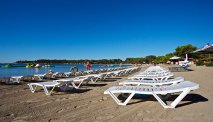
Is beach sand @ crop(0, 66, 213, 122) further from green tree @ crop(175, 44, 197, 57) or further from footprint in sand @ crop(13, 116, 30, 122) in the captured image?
green tree @ crop(175, 44, 197, 57)

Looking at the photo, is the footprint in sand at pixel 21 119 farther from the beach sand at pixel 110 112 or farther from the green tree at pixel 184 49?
the green tree at pixel 184 49

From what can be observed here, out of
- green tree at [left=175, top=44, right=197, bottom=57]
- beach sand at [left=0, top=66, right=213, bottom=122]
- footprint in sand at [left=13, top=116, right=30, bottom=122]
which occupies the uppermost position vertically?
green tree at [left=175, top=44, right=197, bottom=57]

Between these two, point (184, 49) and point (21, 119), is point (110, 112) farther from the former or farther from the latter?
point (184, 49)

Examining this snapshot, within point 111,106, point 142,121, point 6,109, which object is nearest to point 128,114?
point 142,121

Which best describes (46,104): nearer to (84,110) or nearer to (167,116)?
(84,110)

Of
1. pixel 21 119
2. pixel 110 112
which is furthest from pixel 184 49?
pixel 21 119

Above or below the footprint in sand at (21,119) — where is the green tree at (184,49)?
above

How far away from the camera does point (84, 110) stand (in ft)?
15.3

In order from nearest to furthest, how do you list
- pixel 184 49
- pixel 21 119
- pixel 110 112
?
pixel 21 119 → pixel 110 112 → pixel 184 49

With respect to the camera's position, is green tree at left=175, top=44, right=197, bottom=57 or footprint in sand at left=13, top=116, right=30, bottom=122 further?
green tree at left=175, top=44, right=197, bottom=57

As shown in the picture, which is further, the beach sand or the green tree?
the green tree

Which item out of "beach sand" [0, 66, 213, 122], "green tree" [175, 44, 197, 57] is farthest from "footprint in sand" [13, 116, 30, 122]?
"green tree" [175, 44, 197, 57]

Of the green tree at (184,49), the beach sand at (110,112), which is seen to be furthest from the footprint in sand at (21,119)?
the green tree at (184,49)

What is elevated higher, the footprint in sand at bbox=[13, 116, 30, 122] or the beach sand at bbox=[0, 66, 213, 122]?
the beach sand at bbox=[0, 66, 213, 122]
